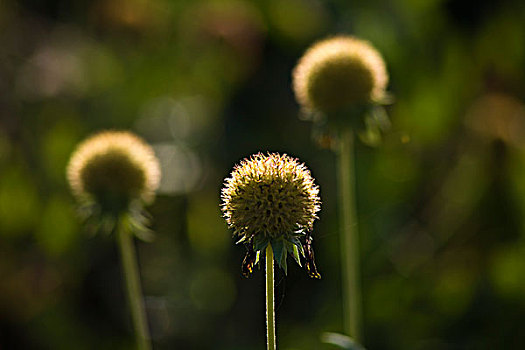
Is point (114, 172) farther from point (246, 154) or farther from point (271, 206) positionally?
point (246, 154)


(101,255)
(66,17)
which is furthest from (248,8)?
(101,255)

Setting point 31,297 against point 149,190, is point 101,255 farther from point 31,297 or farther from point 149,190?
point 149,190

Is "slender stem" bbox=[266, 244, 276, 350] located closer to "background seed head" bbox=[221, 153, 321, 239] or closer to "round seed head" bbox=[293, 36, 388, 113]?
"background seed head" bbox=[221, 153, 321, 239]

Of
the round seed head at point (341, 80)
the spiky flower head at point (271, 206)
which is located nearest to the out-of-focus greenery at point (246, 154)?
the round seed head at point (341, 80)

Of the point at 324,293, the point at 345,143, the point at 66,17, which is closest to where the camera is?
the point at 345,143

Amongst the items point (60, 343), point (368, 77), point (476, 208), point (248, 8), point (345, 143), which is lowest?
point (60, 343)

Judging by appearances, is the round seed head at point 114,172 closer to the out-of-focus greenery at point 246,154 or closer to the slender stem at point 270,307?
the out-of-focus greenery at point 246,154

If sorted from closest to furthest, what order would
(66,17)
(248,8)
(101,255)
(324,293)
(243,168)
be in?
(243,168)
(324,293)
(101,255)
(248,8)
(66,17)

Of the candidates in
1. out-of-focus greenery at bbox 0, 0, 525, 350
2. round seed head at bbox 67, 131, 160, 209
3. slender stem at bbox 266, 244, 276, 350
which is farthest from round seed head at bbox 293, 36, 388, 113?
slender stem at bbox 266, 244, 276, 350

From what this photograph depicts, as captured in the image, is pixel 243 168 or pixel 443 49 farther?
pixel 443 49
